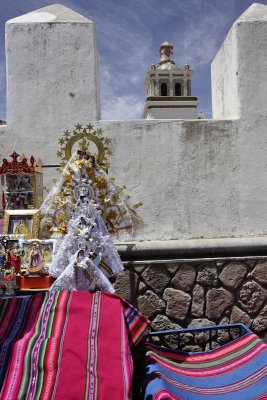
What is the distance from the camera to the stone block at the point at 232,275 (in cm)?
419

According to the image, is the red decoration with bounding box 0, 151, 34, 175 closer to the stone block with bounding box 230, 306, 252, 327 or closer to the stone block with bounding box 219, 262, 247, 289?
the stone block with bounding box 219, 262, 247, 289

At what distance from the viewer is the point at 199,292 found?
4164 mm

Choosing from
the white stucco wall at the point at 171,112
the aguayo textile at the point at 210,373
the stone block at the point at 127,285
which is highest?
the white stucco wall at the point at 171,112

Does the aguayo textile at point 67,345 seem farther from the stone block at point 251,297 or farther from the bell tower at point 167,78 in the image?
the bell tower at point 167,78

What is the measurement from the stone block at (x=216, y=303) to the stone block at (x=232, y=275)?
0.12 m

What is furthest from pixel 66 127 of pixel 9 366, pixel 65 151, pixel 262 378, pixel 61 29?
pixel 262 378

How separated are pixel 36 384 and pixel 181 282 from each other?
2.21 meters

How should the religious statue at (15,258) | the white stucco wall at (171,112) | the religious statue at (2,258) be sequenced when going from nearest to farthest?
the religious statue at (2,258) → the religious statue at (15,258) → the white stucco wall at (171,112)

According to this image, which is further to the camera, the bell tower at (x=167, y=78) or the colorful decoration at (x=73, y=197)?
the bell tower at (x=167, y=78)

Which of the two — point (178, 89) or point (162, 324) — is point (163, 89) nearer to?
point (178, 89)

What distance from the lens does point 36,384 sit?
2180mm

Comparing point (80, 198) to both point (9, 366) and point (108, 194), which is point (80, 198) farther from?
point (9, 366)

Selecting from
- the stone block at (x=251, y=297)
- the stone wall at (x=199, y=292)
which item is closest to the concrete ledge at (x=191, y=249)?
the stone wall at (x=199, y=292)

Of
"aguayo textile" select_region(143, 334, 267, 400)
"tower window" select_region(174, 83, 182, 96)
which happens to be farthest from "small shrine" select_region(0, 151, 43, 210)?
"tower window" select_region(174, 83, 182, 96)
